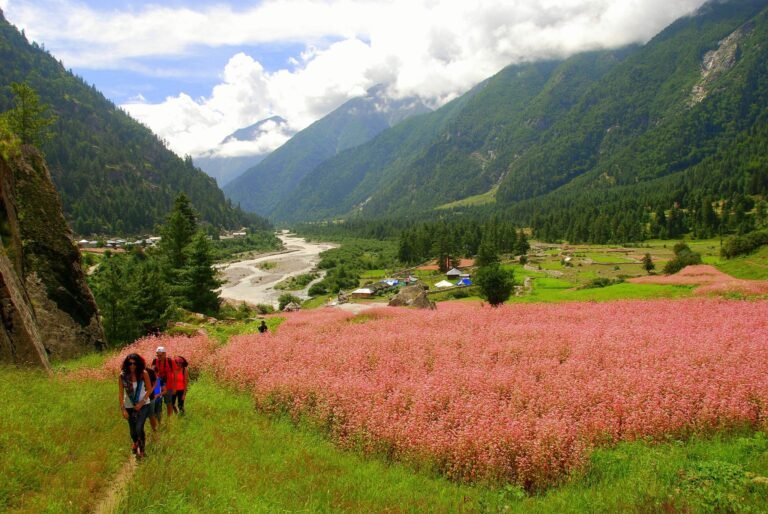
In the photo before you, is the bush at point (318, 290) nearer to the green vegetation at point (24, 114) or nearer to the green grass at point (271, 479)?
the green vegetation at point (24, 114)

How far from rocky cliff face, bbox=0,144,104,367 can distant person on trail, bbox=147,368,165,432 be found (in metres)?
10.5

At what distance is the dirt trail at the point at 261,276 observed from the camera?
8644 centimetres

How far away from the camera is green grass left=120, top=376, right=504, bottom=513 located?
7141 millimetres

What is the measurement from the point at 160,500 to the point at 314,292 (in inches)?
3329

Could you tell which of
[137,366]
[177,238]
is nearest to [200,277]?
[177,238]

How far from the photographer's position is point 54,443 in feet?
28.0

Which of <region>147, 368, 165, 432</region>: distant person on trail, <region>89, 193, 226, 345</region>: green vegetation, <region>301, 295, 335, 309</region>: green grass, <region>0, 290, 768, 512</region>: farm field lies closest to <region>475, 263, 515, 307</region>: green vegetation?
<region>0, 290, 768, 512</region>: farm field

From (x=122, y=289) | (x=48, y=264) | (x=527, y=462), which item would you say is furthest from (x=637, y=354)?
(x=122, y=289)

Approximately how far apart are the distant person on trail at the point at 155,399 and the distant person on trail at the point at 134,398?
35 cm

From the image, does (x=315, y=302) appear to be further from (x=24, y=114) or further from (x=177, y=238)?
(x=24, y=114)

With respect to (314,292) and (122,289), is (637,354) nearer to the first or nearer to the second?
(122,289)

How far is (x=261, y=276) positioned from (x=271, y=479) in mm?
111369

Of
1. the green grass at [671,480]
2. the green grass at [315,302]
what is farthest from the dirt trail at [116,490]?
the green grass at [315,302]

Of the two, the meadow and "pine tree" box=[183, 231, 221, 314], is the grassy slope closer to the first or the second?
the meadow
